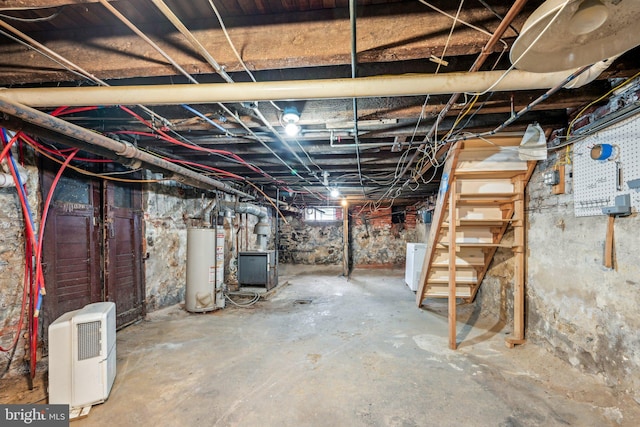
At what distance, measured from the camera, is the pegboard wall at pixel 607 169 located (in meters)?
1.70

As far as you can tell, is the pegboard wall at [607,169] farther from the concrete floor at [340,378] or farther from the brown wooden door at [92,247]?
the brown wooden door at [92,247]

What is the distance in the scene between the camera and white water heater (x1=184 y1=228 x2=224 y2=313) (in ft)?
12.2

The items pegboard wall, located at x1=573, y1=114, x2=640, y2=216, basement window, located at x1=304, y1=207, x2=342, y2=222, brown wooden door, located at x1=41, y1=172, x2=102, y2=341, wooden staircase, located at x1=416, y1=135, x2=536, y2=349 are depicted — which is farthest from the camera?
basement window, located at x1=304, y1=207, x2=342, y2=222

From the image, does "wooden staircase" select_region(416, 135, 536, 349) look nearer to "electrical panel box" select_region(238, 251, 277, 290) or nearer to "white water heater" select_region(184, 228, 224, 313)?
"electrical panel box" select_region(238, 251, 277, 290)

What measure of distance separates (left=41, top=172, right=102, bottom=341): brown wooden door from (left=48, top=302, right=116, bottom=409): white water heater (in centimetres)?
86

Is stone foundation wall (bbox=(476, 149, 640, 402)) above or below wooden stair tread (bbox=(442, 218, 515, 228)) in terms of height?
below

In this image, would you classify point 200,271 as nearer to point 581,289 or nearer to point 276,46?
point 276,46

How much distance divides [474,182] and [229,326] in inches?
127

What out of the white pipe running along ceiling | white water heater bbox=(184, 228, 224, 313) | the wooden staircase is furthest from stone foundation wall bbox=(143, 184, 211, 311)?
the wooden staircase

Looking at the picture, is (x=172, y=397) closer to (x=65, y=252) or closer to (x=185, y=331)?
(x=185, y=331)

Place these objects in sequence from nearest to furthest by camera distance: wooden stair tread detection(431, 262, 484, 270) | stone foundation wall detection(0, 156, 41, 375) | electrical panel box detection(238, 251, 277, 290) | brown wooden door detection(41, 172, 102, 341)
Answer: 1. stone foundation wall detection(0, 156, 41, 375)
2. brown wooden door detection(41, 172, 102, 341)
3. wooden stair tread detection(431, 262, 484, 270)
4. electrical panel box detection(238, 251, 277, 290)

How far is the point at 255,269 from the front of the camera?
16.1 ft

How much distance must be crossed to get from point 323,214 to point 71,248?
6.43 m

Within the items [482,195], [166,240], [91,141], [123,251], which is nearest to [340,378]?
[482,195]
